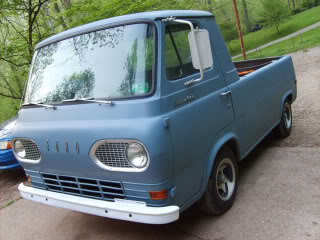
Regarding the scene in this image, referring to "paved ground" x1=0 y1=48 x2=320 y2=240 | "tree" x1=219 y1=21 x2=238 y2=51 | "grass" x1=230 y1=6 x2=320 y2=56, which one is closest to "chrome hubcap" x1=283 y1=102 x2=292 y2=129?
"paved ground" x1=0 y1=48 x2=320 y2=240

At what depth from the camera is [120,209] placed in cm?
277

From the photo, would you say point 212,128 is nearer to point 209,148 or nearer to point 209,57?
point 209,148

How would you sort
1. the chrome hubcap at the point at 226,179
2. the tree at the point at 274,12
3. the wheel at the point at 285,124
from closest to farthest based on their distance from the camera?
the chrome hubcap at the point at 226,179 → the wheel at the point at 285,124 → the tree at the point at 274,12

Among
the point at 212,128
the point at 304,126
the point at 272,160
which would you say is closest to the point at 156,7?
the point at 304,126

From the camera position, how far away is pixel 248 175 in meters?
4.60

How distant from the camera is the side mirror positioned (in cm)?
290

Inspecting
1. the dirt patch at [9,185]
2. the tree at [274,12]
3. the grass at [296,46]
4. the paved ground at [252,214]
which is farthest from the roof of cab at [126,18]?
the tree at [274,12]

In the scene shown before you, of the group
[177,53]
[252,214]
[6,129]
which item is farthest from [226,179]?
[6,129]

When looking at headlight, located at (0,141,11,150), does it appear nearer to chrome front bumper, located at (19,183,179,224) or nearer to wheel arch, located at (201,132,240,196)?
chrome front bumper, located at (19,183,179,224)

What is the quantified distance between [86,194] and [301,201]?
2307 millimetres

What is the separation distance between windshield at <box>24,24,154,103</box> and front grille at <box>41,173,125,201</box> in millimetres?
779

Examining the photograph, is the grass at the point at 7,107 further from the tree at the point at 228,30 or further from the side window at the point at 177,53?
the tree at the point at 228,30

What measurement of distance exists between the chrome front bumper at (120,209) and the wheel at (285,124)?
340cm

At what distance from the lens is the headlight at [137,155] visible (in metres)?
2.71
